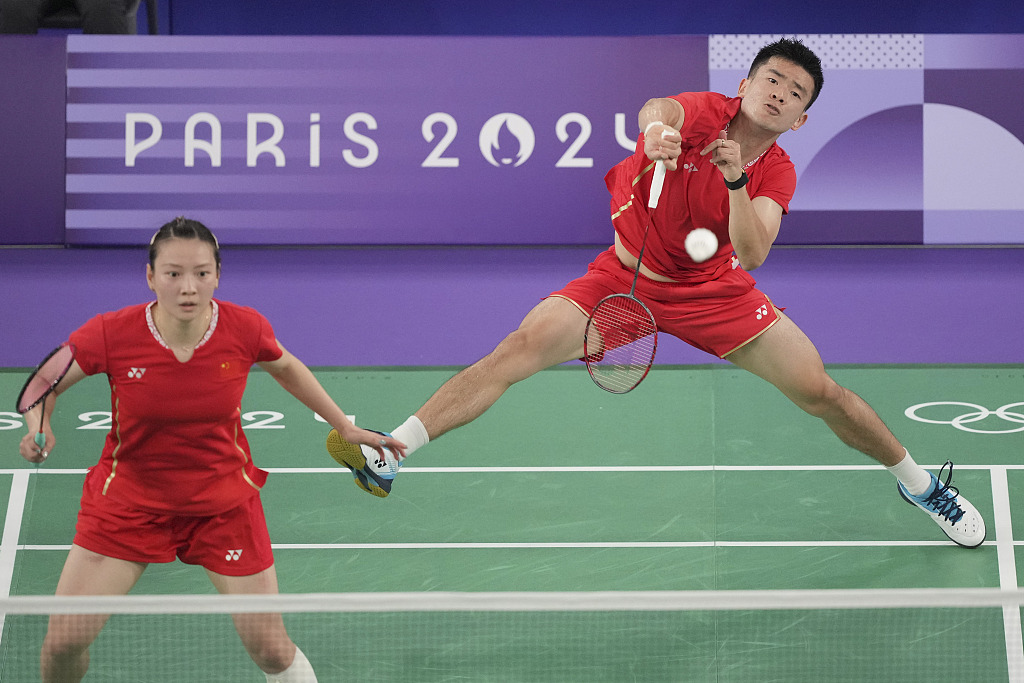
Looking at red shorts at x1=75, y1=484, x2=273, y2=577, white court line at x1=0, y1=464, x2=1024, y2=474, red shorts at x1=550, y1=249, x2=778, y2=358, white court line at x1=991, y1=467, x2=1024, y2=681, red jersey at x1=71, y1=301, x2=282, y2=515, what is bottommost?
white court line at x1=991, y1=467, x2=1024, y2=681

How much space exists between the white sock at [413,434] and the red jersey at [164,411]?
1080mm

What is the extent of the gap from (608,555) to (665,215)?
1.24 m

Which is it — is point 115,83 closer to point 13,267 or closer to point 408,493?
point 13,267

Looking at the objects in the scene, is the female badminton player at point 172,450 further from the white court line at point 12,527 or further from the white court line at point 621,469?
the white court line at point 621,469

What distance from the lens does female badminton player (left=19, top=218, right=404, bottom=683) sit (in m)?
2.83

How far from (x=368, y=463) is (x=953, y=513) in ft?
7.01

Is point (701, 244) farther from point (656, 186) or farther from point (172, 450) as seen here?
point (172, 450)

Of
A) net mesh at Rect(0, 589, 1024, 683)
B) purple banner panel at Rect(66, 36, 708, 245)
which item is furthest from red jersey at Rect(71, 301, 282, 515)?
purple banner panel at Rect(66, 36, 708, 245)

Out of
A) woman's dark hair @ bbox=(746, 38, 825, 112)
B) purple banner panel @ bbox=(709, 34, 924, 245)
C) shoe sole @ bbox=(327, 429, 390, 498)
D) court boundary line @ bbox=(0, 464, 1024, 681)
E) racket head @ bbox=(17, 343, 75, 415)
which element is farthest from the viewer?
purple banner panel @ bbox=(709, 34, 924, 245)

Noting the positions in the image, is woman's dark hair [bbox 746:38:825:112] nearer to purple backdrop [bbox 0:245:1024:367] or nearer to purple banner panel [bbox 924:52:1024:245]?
purple backdrop [bbox 0:245:1024:367]

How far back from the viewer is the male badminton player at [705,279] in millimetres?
3998

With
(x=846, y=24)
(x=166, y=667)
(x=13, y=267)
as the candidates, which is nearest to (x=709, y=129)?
(x=166, y=667)

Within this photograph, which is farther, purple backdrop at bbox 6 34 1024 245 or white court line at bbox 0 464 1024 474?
purple backdrop at bbox 6 34 1024 245

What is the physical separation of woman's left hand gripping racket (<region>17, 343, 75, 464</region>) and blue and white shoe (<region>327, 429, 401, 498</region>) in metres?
1.13
